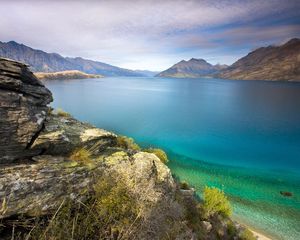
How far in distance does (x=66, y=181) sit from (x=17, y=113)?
4.77 meters

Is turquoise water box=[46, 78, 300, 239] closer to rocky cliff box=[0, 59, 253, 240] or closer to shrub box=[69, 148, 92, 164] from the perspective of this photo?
rocky cliff box=[0, 59, 253, 240]

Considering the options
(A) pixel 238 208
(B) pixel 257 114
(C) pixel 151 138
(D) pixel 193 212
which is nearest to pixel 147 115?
(C) pixel 151 138

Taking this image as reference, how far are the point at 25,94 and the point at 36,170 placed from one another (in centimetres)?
543

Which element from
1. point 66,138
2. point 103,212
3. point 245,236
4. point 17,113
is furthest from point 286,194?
point 17,113

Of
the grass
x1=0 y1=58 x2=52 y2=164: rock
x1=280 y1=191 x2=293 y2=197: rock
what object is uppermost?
x1=0 y1=58 x2=52 y2=164: rock

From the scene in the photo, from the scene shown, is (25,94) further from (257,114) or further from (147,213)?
(257,114)

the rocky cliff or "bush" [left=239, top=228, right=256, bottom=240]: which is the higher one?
the rocky cliff

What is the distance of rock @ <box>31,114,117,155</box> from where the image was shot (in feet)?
43.5

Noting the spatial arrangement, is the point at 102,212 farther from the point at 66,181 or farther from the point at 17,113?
the point at 17,113

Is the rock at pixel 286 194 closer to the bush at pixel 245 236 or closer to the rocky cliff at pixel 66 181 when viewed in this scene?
the bush at pixel 245 236

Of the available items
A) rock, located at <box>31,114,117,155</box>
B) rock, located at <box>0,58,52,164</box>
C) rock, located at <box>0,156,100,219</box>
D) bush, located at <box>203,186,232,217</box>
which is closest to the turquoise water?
bush, located at <box>203,186,232,217</box>

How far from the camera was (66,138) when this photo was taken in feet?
47.3

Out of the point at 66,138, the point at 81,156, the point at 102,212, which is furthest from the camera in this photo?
the point at 66,138

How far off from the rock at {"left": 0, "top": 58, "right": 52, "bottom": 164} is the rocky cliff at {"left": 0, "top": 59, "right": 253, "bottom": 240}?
0.15 feet
